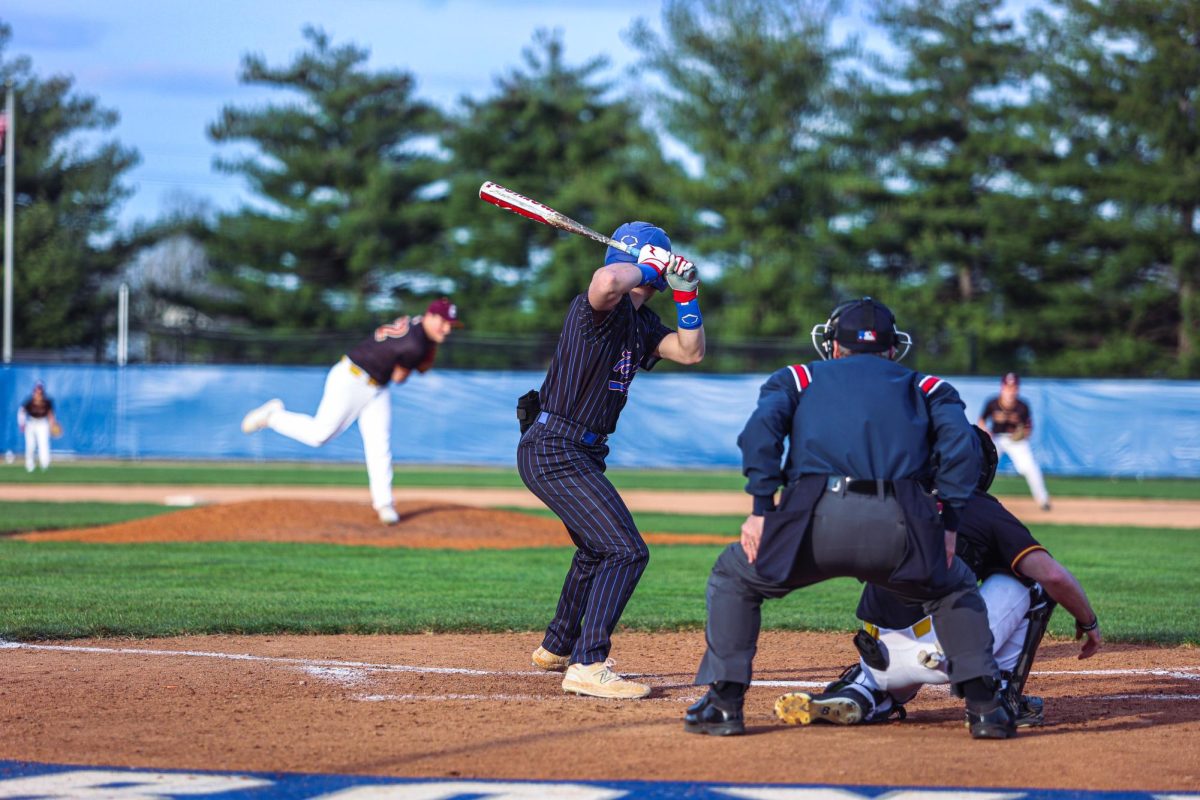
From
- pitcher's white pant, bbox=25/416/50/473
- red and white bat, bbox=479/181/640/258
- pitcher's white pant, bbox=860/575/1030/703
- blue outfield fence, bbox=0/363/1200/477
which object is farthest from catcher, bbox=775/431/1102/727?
pitcher's white pant, bbox=25/416/50/473

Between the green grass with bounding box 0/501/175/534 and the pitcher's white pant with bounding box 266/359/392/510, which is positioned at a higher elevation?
the pitcher's white pant with bounding box 266/359/392/510

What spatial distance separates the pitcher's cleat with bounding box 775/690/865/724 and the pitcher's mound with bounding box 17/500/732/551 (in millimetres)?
8448

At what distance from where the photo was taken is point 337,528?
14.0m

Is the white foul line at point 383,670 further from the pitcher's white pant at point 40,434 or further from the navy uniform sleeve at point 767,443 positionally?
the pitcher's white pant at point 40,434

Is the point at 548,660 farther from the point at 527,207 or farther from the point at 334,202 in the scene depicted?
the point at 334,202

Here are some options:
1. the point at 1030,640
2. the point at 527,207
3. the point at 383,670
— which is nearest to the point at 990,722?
the point at 1030,640

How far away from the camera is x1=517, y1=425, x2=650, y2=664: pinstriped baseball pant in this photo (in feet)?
20.4

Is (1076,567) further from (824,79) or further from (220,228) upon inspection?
(220,228)

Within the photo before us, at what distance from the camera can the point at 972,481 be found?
190 inches

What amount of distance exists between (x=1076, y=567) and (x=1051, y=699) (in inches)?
259

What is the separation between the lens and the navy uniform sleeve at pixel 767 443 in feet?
15.8

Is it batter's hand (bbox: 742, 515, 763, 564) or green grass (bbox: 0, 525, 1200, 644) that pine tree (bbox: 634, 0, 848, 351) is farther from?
batter's hand (bbox: 742, 515, 763, 564)

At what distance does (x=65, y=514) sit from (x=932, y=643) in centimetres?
1404

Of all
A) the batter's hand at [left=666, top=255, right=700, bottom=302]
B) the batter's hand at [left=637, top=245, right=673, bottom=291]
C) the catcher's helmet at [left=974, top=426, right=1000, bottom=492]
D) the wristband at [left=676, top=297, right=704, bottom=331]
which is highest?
the batter's hand at [left=637, top=245, right=673, bottom=291]
